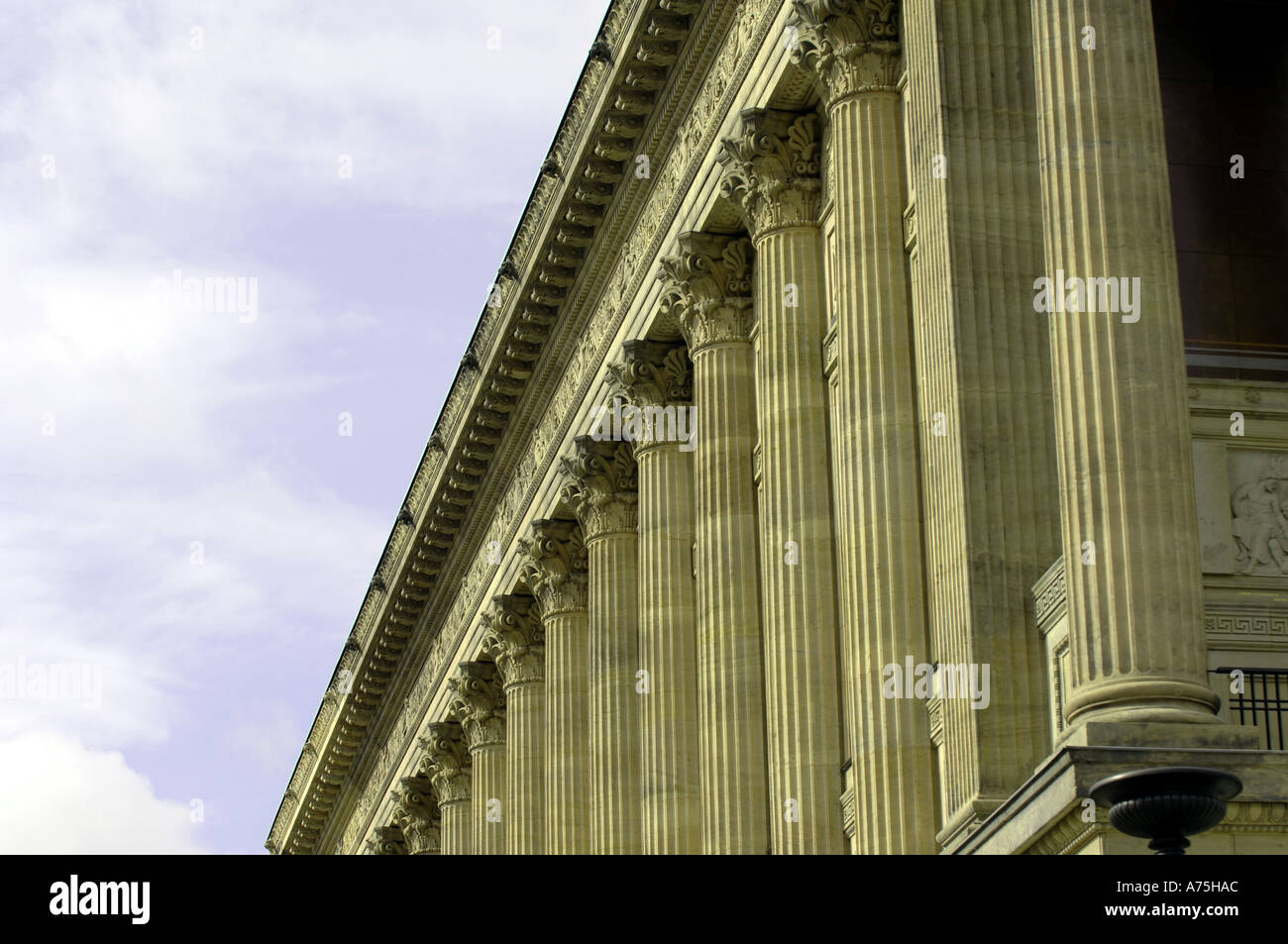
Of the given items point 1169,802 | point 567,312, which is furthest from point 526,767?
point 1169,802

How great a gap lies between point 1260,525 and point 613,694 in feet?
66.5

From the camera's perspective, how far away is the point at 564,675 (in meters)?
46.6

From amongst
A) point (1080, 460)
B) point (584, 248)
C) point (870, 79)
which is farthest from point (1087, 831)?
point (584, 248)

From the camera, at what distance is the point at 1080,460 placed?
2156 centimetres

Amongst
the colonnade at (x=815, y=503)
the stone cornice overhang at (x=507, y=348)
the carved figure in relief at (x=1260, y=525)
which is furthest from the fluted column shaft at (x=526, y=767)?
the carved figure in relief at (x=1260, y=525)

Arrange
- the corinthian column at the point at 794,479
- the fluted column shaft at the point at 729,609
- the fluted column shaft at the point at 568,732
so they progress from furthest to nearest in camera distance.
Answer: the fluted column shaft at the point at 568,732, the fluted column shaft at the point at 729,609, the corinthian column at the point at 794,479

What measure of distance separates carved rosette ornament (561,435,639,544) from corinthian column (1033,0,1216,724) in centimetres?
2027

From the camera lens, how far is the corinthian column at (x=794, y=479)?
3070 centimetres

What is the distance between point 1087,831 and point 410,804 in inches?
1751

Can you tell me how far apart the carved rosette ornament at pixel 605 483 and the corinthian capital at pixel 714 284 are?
6425mm

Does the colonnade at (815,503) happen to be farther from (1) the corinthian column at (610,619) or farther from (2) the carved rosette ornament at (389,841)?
(2) the carved rosette ornament at (389,841)

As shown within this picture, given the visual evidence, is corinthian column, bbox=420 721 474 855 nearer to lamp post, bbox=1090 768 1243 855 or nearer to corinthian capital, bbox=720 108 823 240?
corinthian capital, bbox=720 108 823 240

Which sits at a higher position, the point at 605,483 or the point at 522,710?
the point at 605,483

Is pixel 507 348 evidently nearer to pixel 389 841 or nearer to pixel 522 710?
pixel 522 710
